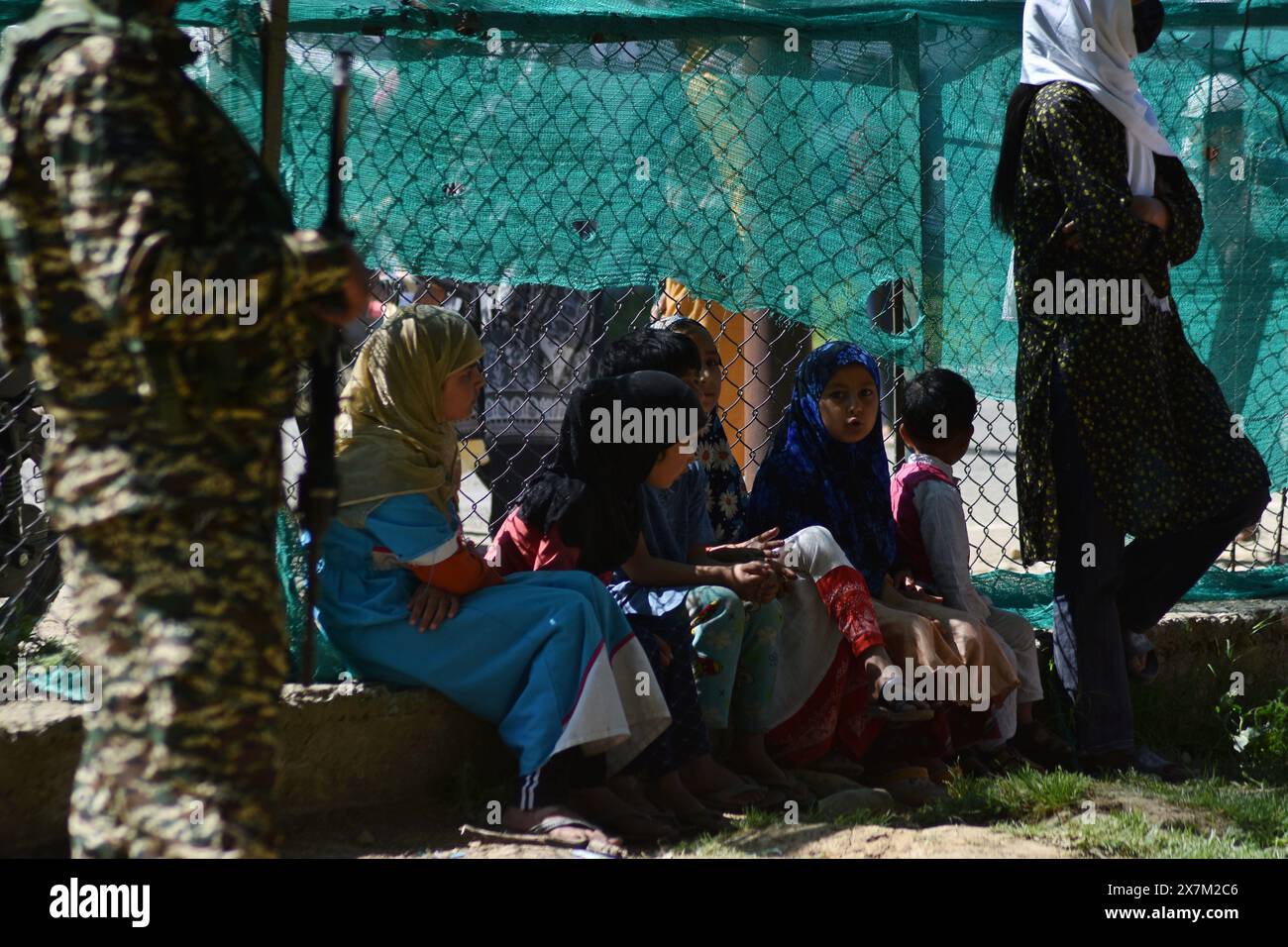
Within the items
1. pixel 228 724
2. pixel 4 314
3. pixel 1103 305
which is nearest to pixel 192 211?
pixel 4 314

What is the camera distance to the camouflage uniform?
6.47ft

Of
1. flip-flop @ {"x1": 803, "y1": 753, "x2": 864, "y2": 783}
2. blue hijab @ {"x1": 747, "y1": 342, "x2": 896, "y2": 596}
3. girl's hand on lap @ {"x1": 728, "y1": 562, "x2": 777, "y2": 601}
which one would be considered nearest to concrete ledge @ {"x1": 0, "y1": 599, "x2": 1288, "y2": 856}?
girl's hand on lap @ {"x1": 728, "y1": 562, "x2": 777, "y2": 601}

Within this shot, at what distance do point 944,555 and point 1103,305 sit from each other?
866mm

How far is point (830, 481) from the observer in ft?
13.7

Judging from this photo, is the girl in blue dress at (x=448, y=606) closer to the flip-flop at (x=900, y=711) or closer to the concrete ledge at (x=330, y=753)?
the concrete ledge at (x=330, y=753)

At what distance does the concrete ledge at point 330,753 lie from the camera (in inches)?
123

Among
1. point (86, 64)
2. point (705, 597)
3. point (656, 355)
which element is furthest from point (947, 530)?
point (86, 64)

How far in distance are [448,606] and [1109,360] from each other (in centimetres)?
188

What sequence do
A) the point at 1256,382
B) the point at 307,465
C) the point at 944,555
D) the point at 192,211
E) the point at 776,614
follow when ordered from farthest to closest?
the point at 1256,382 < the point at 944,555 < the point at 776,614 < the point at 307,465 < the point at 192,211

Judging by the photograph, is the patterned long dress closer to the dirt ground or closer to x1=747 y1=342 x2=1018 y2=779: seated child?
x1=747 y1=342 x2=1018 y2=779: seated child

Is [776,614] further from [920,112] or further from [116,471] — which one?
[116,471]

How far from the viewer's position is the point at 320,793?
349 centimetres

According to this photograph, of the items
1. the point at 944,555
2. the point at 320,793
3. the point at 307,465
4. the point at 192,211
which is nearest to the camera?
the point at 192,211

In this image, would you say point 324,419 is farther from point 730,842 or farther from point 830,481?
point 830,481
